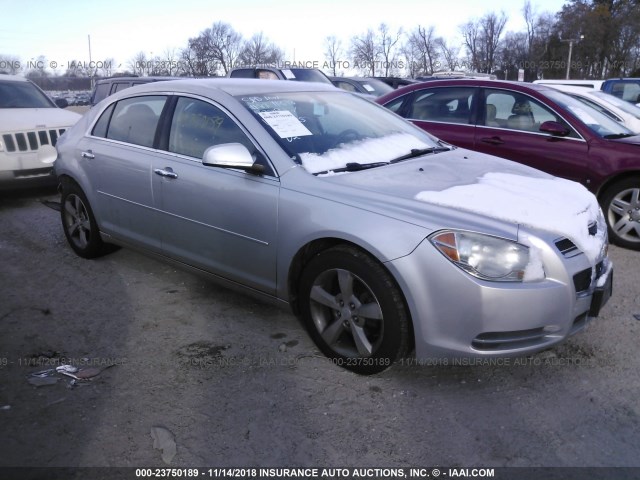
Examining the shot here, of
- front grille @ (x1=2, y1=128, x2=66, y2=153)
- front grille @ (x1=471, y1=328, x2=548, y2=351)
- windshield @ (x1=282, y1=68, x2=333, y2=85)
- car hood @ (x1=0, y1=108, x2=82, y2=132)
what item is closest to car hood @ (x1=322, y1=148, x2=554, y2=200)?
front grille @ (x1=471, y1=328, x2=548, y2=351)

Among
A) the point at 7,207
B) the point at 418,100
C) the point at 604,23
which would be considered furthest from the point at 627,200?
the point at 604,23

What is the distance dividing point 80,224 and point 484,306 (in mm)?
3803

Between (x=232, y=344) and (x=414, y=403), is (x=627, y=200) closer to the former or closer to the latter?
(x=414, y=403)

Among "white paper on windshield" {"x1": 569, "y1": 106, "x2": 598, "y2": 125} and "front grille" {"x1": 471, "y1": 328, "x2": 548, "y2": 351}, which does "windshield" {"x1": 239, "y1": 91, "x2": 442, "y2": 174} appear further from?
"white paper on windshield" {"x1": 569, "y1": 106, "x2": 598, "y2": 125}

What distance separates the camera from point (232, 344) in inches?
136

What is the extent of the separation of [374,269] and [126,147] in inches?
96.2

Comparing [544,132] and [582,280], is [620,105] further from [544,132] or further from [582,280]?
[582,280]

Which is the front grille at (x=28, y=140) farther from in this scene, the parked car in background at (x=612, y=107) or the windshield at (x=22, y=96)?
the parked car in background at (x=612, y=107)

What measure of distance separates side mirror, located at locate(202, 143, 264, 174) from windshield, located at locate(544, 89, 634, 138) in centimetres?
387

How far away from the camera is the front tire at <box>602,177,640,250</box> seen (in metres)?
5.22

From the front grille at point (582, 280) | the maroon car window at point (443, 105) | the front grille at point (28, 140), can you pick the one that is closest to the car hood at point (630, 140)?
the maroon car window at point (443, 105)

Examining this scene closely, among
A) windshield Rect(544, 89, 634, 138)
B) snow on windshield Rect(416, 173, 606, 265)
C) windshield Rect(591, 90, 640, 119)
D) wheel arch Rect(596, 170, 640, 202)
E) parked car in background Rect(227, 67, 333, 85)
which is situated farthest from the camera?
parked car in background Rect(227, 67, 333, 85)

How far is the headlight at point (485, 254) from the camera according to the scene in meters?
2.62

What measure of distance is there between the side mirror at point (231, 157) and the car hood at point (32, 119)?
5130 mm
